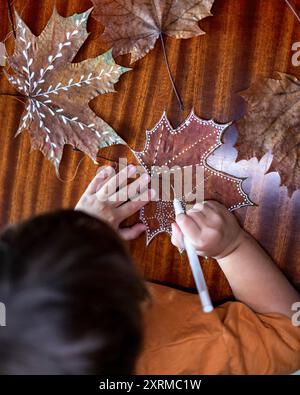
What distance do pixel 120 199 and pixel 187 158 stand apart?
0.15 meters

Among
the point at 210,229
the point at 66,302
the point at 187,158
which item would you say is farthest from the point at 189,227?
the point at 66,302

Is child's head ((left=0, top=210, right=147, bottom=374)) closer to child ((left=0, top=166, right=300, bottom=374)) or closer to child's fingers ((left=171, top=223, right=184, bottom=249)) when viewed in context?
child ((left=0, top=166, right=300, bottom=374))

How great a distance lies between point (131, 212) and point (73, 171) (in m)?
0.15

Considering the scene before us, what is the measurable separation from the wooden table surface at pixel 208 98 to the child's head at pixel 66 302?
292 millimetres

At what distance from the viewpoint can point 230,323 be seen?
73cm

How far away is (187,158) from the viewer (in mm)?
807

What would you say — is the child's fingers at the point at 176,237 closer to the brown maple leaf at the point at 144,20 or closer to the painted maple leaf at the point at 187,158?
the painted maple leaf at the point at 187,158

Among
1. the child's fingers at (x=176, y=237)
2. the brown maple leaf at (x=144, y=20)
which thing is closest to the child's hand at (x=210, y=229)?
the child's fingers at (x=176, y=237)

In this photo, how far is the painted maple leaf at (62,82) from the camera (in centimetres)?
84

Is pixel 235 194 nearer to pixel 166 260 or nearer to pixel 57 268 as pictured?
pixel 166 260

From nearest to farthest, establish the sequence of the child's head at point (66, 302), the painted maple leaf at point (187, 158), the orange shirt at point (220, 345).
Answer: the child's head at point (66, 302) < the orange shirt at point (220, 345) < the painted maple leaf at point (187, 158)

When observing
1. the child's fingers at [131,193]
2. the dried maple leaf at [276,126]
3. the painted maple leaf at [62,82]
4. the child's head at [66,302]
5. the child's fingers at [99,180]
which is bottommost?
the child's head at [66,302]

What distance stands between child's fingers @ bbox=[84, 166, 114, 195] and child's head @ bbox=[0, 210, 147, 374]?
290 millimetres

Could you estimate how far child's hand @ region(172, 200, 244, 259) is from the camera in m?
0.73
